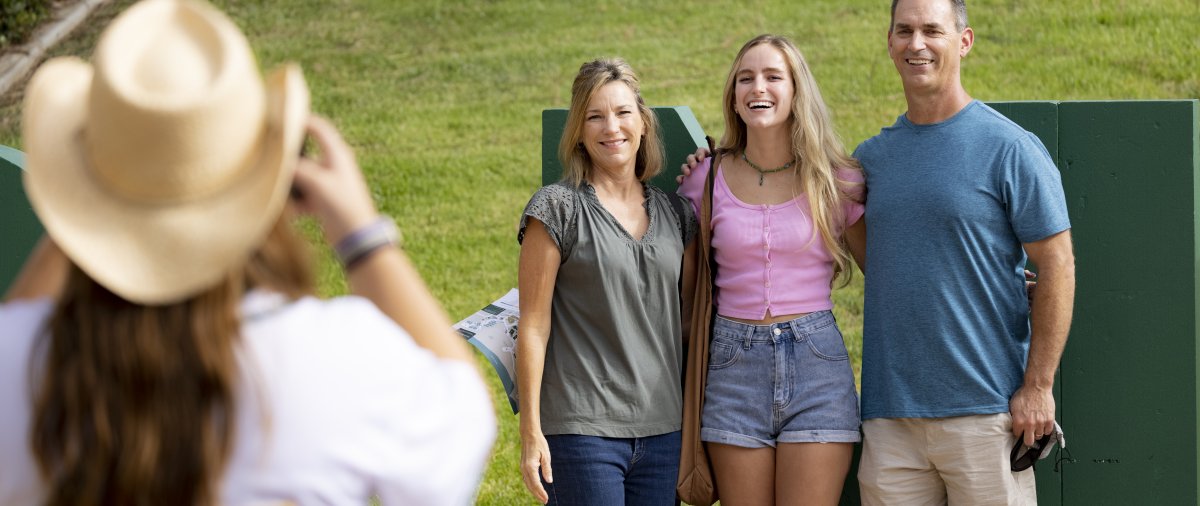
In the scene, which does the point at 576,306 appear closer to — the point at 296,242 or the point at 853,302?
the point at 296,242

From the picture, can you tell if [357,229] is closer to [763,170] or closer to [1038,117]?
[763,170]

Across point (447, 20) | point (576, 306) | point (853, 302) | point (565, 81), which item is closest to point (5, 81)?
point (447, 20)

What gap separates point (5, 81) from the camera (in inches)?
418

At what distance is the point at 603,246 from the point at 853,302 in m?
4.01

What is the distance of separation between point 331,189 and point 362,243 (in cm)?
8

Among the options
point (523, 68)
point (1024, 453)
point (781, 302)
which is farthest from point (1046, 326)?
point (523, 68)

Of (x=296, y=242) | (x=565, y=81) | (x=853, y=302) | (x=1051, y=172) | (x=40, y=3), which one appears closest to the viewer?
(x=296, y=242)

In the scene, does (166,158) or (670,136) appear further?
(670,136)

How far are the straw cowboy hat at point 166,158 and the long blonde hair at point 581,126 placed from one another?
2053 mm

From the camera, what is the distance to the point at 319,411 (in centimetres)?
152

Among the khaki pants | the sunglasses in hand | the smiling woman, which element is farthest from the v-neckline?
the sunglasses in hand

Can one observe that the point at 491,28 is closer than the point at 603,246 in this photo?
No

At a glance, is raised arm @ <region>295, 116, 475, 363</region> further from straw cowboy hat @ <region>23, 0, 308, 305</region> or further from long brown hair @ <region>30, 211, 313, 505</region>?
long brown hair @ <region>30, 211, 313, 505</region>

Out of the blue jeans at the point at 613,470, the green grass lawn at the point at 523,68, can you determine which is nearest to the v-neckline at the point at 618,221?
the blue jeans at the point at 613,470
